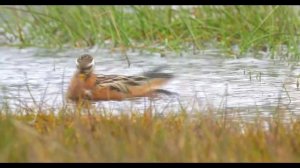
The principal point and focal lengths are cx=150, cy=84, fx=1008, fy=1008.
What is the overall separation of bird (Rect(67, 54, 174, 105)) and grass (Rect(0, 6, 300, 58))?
2.04m

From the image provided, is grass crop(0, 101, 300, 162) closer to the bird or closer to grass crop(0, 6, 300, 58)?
the bird

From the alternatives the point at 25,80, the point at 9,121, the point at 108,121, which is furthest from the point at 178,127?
the point at 25,80

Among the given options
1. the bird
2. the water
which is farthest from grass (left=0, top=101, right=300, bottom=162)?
the bird

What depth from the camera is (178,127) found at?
650cm

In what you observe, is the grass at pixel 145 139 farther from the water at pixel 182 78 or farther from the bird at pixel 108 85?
the bird at pixel 108 85

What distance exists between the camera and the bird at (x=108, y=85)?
893 centimetres

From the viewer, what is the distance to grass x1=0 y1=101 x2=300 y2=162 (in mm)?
4965

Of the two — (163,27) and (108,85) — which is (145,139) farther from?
(163,27)

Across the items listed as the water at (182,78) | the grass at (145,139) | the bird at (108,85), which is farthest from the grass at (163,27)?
the grass at (145,139)

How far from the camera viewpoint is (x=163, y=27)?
12141mm

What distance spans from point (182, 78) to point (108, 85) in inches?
47.0

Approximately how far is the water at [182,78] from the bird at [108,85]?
13 centimetres
